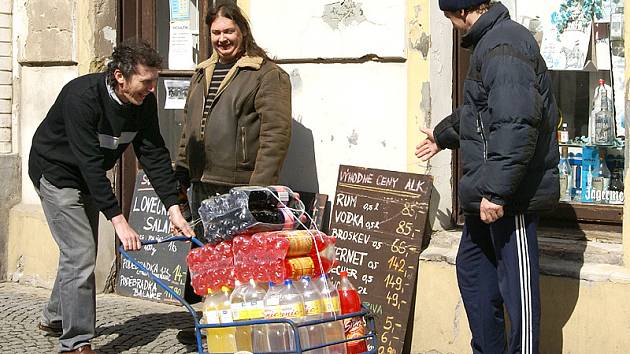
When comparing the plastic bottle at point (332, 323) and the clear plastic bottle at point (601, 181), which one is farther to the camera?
the clear plastic bottle at point (601, 181)

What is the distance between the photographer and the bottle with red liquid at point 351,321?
462 cm

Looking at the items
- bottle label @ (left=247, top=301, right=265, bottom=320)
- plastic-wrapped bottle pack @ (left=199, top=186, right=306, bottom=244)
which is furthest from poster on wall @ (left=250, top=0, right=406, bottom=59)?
bottle label @ (left=247, top=301, right=265, bottom=320)

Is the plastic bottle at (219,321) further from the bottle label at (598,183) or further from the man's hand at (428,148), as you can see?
the bottle label at (598,183)

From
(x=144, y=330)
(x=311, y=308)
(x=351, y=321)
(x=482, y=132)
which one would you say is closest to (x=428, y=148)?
(x=482, y=132)

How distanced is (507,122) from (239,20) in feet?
6.95

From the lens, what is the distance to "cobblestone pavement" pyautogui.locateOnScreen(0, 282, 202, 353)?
6773mm

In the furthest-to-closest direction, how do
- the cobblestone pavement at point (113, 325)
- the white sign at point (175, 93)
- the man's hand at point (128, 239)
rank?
the white sign at point (175, 93)
the cobblestone pavement at point (113, 325)
the man's hand at point (128, 239)

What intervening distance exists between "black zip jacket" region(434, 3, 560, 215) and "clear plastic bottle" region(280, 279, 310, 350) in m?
1.04

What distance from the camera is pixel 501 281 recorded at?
17.3 ft

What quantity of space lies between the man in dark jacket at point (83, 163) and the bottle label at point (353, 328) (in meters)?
1.60

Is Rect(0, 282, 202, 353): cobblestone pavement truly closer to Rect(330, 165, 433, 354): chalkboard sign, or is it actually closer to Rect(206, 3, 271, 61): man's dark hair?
Rect(330, 165, 433, 354): chalkboard sign

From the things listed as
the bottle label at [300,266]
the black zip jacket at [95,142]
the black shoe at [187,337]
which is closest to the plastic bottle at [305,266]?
the bottle label at [300,266]

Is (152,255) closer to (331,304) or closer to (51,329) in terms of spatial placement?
(51,329)

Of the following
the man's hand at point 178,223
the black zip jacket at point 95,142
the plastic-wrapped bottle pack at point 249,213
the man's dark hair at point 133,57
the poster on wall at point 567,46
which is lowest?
the man's hand at point 178,223
